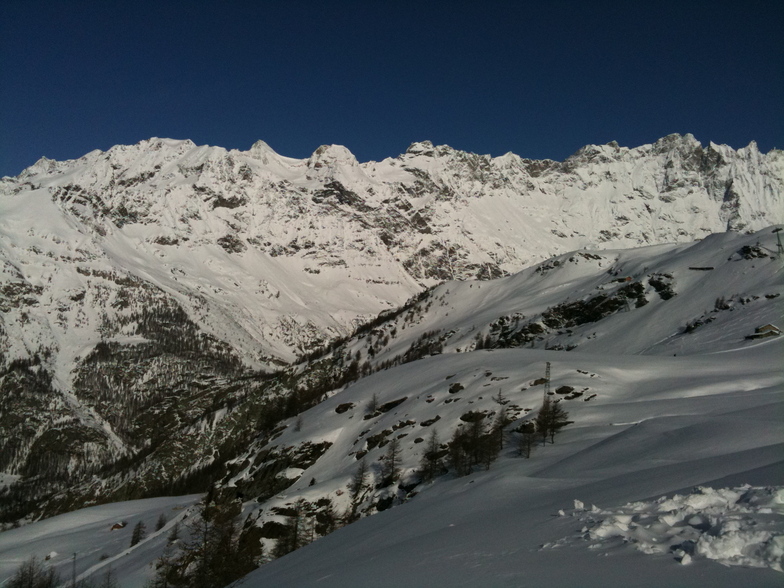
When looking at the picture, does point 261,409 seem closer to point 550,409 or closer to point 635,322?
point 635,322

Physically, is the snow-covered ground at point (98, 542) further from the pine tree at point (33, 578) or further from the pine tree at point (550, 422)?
the pine tree at point (550, 422)

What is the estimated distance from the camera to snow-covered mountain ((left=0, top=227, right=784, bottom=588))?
13.7 meters

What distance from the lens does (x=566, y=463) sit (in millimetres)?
34844

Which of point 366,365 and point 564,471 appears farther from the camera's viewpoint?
point 366,365

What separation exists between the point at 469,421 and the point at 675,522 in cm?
5136

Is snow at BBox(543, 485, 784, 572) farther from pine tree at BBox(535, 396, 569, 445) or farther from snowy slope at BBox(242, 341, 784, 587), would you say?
pine tree at BBox(535, 396, 569, 445)

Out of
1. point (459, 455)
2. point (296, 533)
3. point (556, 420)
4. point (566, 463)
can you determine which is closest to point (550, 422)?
point (556, 420)

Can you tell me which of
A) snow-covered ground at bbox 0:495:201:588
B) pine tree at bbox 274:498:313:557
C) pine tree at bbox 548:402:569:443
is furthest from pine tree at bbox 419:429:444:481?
snow-covered ground at bbox 0:495:201:588

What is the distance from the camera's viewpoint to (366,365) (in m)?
188

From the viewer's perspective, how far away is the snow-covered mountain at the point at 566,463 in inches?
540

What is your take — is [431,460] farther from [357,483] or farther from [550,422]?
[550,422]

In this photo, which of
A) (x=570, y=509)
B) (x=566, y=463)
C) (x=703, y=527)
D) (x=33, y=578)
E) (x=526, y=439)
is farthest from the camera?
(x=33, y=578)

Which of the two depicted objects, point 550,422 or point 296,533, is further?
point 550,422

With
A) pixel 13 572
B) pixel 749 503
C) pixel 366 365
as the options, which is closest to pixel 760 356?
pixel 749 503
